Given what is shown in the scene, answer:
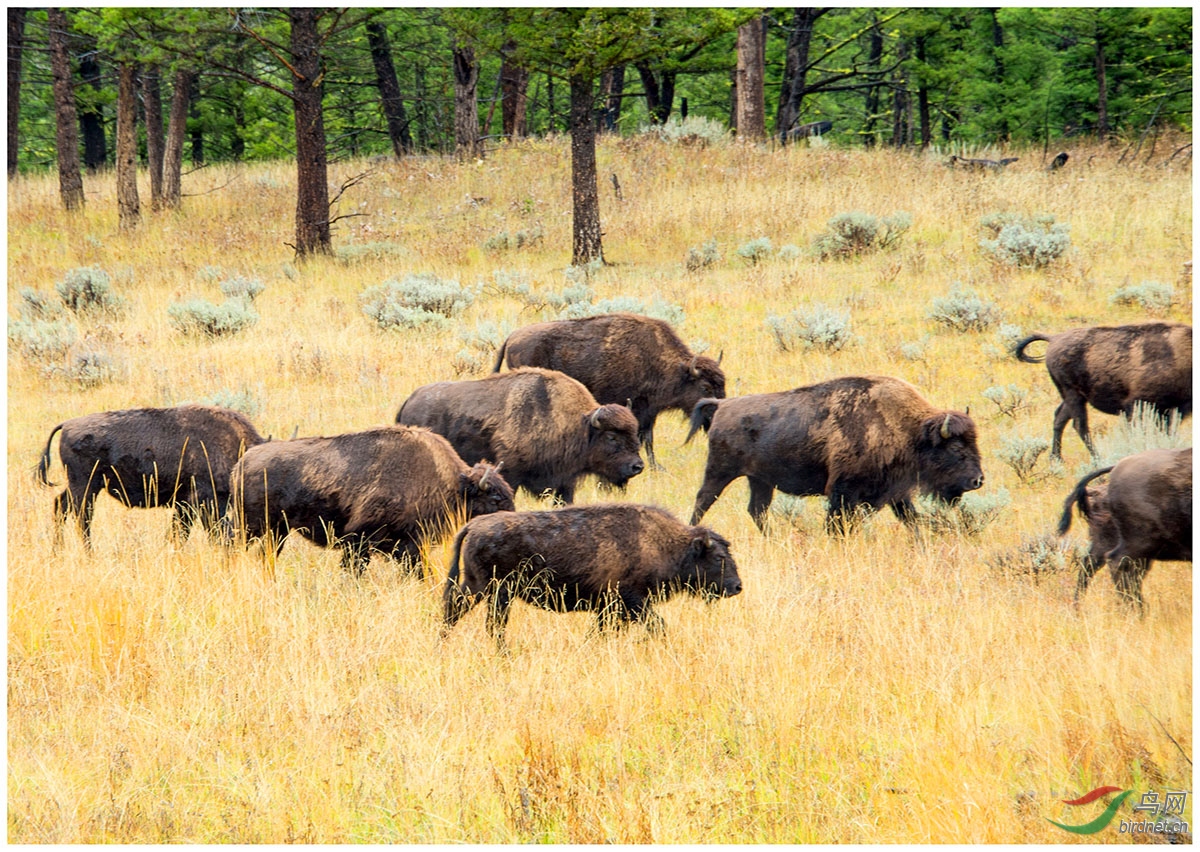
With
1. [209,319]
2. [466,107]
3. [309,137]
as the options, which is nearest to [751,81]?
[466,107]

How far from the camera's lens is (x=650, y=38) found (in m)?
16.9

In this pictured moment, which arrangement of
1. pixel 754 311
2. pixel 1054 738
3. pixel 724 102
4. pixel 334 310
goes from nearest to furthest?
pixel 1054 738
pixel 754 311
pixel 334 310
pixel 724 102

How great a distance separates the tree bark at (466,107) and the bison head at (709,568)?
848 inches

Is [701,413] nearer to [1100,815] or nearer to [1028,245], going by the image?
[1100,815]

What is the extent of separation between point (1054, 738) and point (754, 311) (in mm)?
10902

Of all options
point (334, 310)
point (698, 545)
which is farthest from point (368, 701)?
point (334, 310)

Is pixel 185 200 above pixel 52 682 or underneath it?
above

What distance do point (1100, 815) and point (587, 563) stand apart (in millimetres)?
2714

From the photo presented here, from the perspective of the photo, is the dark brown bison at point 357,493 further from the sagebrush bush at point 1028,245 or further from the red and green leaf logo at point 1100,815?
the sagebrush bush at point 1028,245

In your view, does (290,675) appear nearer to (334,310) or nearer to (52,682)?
(52,682)

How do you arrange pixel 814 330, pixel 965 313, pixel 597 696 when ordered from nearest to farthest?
pixel 597 696, pixel 814 330, pixel 965 313

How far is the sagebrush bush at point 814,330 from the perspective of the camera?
12758 millimetres

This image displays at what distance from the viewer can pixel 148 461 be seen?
24.3 feet

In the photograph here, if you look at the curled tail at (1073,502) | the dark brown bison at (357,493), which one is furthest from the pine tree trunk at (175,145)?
the curled tail at (1073,502)
